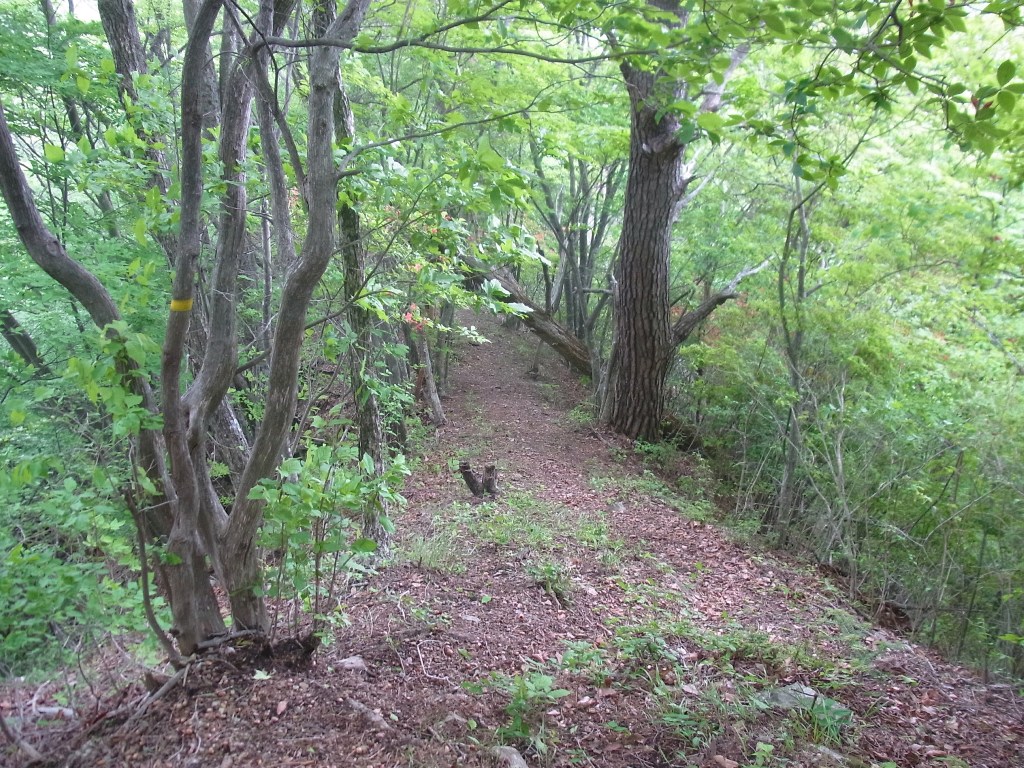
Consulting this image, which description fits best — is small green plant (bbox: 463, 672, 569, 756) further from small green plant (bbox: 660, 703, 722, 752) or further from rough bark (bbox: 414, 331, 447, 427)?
rough bark (bbox: 414, 331, 447, 427)

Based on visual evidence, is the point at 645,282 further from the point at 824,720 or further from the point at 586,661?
the point at 824,720

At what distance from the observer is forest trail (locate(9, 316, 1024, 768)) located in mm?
2424

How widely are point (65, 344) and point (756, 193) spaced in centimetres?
968

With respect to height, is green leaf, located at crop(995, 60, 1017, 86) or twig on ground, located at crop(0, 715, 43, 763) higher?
green leaf, located at crop(995, 60, 1017, 86)

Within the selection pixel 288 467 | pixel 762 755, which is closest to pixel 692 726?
pixel 762 755

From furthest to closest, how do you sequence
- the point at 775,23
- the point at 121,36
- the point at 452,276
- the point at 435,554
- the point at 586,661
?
the point at 121,36 → the point at 435,554 → the point at 452,276 → the point at 586,661 → the point at 775,23

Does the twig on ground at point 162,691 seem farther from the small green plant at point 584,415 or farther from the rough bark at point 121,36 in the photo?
the small green plant at point 584,415

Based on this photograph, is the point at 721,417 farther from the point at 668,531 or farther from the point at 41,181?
the point at 41,181

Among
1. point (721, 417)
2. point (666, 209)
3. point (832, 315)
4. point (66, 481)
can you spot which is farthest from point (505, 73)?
point (66, 481)

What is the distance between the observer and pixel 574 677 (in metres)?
3.31

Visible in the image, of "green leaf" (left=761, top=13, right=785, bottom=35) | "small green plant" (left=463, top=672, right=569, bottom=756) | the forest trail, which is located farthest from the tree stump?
"green leaf" (left=761, top=13, right=785, bottom=35)

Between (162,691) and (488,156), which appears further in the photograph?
(162,691)

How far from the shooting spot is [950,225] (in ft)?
21.6

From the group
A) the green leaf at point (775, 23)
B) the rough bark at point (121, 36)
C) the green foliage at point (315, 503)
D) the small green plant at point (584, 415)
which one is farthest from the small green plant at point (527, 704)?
the small green plant at point (584, 415)
